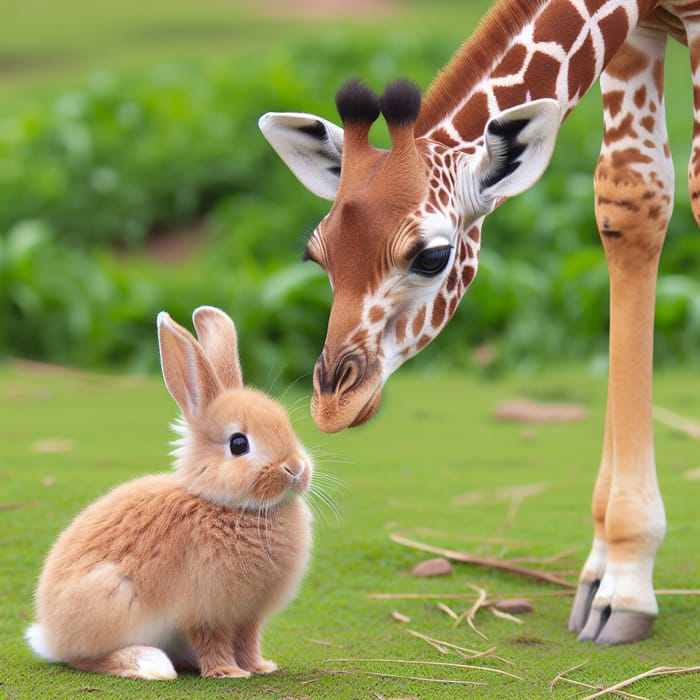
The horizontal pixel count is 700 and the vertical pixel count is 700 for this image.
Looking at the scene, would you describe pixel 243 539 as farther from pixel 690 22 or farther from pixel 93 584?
pixel 690 22

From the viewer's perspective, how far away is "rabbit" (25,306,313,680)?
3295mm

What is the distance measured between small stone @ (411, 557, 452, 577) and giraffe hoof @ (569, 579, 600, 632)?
58 centimetres

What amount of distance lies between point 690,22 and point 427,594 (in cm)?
209

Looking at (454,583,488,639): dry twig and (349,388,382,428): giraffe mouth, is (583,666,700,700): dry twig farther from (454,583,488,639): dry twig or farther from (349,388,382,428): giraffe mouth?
(349,388,382,428): giraffe mouth

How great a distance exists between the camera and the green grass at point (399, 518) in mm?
3455

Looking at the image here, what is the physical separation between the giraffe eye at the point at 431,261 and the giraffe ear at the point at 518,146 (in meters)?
0.25

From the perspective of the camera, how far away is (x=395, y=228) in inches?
126

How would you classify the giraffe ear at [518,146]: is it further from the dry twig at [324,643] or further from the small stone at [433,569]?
the small stone at [433,569]

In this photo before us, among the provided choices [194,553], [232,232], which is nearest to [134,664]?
[194,553]

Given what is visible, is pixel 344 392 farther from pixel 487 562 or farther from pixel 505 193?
pixel 487 562

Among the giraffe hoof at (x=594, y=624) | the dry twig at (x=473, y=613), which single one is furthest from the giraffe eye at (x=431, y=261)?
the giraffe hoof at (x=594, y=624)

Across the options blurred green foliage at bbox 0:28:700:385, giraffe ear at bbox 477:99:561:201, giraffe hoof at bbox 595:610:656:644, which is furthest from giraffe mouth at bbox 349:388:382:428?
blurred green foliage at bbox 0:28:700:385

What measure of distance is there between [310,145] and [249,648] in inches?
55.7

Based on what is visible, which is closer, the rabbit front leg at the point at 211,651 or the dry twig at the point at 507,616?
the rabbit front leg at the point at 211,651
